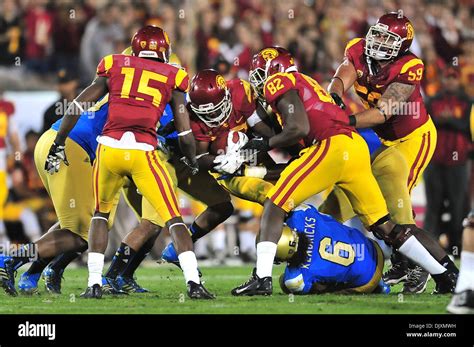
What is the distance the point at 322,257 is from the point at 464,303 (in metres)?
1.47

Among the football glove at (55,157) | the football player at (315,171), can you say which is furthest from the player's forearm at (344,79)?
the football glove at (55,157)

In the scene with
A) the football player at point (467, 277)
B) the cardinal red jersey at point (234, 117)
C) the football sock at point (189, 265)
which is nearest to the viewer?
the football player at point (467, 277)

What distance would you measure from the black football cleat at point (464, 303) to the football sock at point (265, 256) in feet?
4.45

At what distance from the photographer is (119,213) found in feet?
37.5

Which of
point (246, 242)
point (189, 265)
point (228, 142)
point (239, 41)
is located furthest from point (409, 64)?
point (239, 41)

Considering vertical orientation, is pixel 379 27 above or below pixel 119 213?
above

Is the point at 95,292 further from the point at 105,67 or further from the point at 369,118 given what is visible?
the point at 369,118

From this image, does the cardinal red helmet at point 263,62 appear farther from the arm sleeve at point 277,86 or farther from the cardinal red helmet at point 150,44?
the cardinal red helmet at point 150,44

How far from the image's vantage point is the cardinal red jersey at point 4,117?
1165 centimetres

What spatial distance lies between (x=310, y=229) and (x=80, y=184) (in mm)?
1679

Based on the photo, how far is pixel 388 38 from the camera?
7883mm

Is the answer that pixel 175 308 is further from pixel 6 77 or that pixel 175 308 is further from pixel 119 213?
pixel 6 77
